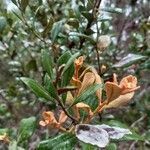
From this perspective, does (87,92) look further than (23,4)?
No

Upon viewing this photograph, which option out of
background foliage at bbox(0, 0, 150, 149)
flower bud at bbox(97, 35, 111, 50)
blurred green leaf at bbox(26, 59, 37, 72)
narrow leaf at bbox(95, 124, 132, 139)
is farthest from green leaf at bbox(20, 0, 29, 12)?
blurred green leaf at bbox(26, 59, 37, 72)

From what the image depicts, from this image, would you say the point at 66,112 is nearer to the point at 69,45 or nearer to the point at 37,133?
the point at 69,45

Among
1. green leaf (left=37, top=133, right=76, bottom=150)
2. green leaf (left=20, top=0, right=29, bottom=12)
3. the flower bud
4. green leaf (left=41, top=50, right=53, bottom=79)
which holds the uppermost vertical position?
green leaf (left=20, top=0, right=29, bottom=12)

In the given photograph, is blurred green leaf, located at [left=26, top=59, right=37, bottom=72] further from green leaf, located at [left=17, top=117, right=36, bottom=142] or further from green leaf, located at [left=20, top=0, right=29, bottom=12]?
green leaf, located at [left=17, top=117, right=36, bottom=142]

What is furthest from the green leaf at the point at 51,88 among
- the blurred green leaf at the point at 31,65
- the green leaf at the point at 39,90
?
the blurred green leaf at the point at 31,65

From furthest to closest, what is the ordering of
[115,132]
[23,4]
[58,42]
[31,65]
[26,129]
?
1. [31,65]
2. [58,42]
3. [23,4]
4. [26,129]
5. [115,132]

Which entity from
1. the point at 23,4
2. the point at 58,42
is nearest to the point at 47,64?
the point at 23,4

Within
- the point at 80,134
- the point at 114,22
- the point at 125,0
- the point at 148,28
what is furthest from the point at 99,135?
the point at 114,22

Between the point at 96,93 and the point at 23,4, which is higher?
the point at 23,4

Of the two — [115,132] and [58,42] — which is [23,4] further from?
[115,132]
